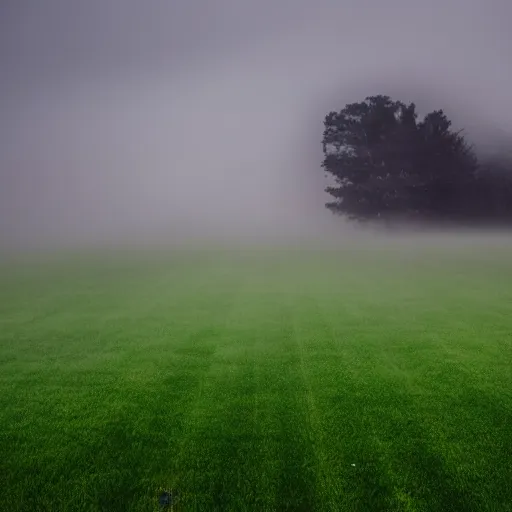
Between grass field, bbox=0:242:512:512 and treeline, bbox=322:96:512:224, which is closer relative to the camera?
grass field, bbox=0:242:512:512

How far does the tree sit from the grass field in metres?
29.4

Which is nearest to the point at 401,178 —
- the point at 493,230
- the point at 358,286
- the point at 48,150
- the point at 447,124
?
the point at 447,124

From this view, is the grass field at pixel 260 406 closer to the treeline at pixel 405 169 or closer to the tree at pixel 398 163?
the tree at pixel 398 163

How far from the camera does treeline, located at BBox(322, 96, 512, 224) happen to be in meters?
37.2

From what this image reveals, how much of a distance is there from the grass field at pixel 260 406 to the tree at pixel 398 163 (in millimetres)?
29393

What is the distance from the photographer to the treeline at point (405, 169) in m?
37.2

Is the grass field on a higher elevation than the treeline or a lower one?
lower

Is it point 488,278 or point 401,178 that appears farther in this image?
point 401,178

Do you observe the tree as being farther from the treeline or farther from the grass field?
the grass field

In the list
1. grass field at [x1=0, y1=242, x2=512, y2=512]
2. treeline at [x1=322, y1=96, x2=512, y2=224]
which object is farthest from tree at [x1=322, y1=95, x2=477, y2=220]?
grass field at [x1=0, y1=242, x2=512, y2=512]

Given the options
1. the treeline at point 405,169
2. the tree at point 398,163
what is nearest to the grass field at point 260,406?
the tree at point 398,163

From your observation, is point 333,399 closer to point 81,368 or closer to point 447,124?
point 81,368

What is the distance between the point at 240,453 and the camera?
355 centimetres

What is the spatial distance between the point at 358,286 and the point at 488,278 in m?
5.39
